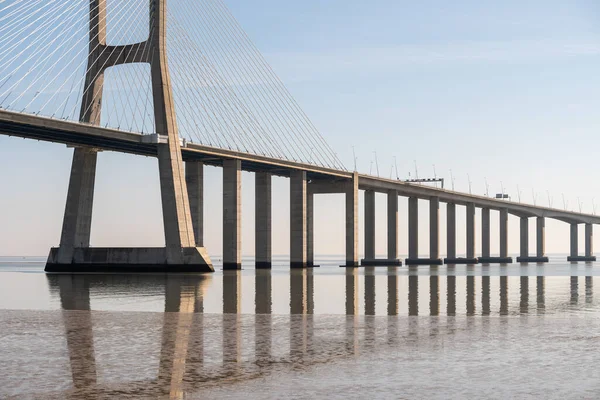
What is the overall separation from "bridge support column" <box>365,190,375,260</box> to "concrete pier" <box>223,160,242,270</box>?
113 feet

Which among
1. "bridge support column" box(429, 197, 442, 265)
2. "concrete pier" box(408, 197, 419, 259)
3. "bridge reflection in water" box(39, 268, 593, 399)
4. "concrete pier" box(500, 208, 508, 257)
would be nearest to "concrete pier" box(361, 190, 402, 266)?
"concrete pier" box(408, 197, 419, 259)

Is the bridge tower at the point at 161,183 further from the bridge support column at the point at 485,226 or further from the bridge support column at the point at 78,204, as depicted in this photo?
the bridge support column at the point at 485,226

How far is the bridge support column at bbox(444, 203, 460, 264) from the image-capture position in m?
130

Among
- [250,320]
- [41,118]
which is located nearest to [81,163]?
[41,118]

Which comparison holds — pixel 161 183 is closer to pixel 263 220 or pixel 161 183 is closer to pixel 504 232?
pixel 263 220

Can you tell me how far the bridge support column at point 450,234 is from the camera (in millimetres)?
130500

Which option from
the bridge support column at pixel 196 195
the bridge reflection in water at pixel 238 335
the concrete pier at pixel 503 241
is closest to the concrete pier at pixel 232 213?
the bridge support column at pixel 196 195

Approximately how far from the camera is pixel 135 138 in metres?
62.1

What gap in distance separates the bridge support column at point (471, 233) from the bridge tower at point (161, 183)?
247 feet

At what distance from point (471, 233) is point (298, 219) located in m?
49.7

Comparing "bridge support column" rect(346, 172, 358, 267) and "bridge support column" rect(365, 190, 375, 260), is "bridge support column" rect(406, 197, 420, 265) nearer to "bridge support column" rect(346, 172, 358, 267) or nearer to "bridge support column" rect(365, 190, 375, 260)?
"bridge support column" rect(365, 190, 375, 260)

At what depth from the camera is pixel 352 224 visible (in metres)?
101

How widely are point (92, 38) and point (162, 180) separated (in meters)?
12.1

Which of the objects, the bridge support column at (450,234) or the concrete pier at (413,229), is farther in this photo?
the bridge support column at (450,234)
